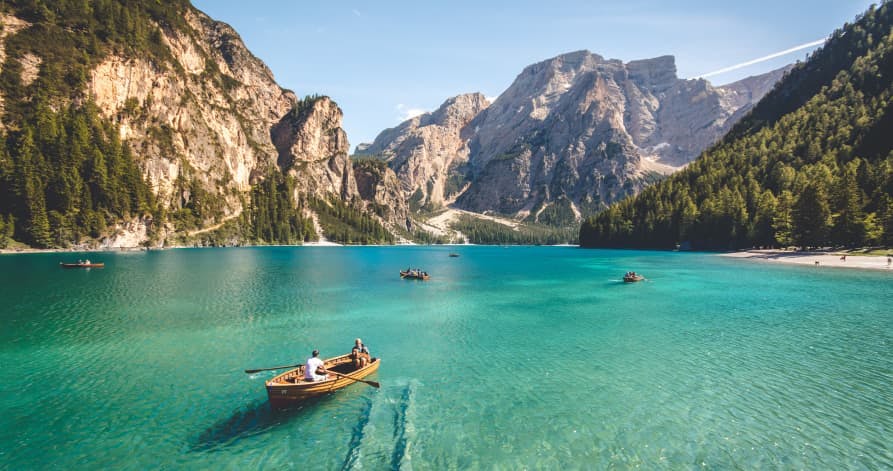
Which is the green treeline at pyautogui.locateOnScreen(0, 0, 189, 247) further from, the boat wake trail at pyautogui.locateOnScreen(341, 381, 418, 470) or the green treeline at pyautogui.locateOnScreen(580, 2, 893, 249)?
the green treeline at pyautogui.locateOnScreen(580, 2, 893, 249)

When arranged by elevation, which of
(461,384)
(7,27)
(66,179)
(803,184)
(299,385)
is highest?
(7,27)

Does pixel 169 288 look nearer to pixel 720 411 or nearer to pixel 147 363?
pixel 147 363

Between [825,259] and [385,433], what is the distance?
127757mm

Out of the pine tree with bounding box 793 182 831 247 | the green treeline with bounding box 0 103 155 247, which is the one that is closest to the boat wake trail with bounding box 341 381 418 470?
the pine tree with bounding box 793 182 831 247

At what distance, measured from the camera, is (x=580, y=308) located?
51.9 metres

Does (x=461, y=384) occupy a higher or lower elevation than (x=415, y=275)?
lower

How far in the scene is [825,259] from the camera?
101m

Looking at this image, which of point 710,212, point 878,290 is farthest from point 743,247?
point 878,290

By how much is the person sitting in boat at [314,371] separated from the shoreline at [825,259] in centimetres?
11183

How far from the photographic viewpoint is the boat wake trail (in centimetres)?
1684

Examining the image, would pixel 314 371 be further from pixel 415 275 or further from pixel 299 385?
pixel 415 275

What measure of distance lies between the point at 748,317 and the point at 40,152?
206231 millimetres

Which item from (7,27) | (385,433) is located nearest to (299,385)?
(385,433)

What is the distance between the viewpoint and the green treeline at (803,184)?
347ft
